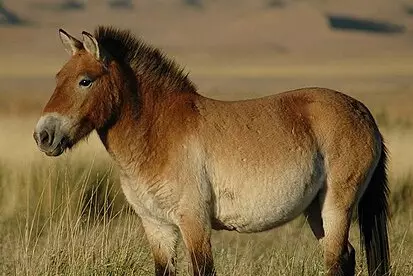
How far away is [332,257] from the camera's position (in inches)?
307

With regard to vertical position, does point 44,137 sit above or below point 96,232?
above

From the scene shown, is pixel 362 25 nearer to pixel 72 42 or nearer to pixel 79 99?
pixel 72 42

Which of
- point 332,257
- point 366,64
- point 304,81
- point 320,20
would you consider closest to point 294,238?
point 332,257

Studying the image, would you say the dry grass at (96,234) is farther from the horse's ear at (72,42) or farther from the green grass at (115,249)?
the horse's ear at (72,42)

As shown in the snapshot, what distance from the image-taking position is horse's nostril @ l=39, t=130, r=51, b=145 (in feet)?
23.2

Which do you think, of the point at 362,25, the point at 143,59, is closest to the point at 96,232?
the point at 143,59

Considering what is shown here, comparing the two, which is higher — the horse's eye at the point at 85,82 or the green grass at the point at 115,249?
the horse's eye at the point at 85,82

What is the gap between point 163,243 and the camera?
7703 millimetres

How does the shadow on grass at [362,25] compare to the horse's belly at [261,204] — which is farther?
the shadow on grass at [362,25]

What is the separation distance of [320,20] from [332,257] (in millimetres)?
80492

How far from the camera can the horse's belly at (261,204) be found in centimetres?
745

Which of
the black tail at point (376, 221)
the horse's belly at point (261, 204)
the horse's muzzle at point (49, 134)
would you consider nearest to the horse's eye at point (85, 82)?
the horse's muzzle at point (49, 134)

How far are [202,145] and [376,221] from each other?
182 cm

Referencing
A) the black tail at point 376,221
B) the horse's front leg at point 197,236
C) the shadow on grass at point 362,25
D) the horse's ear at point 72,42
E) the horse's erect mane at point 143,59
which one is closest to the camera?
the horse's front leg at point 197,236
